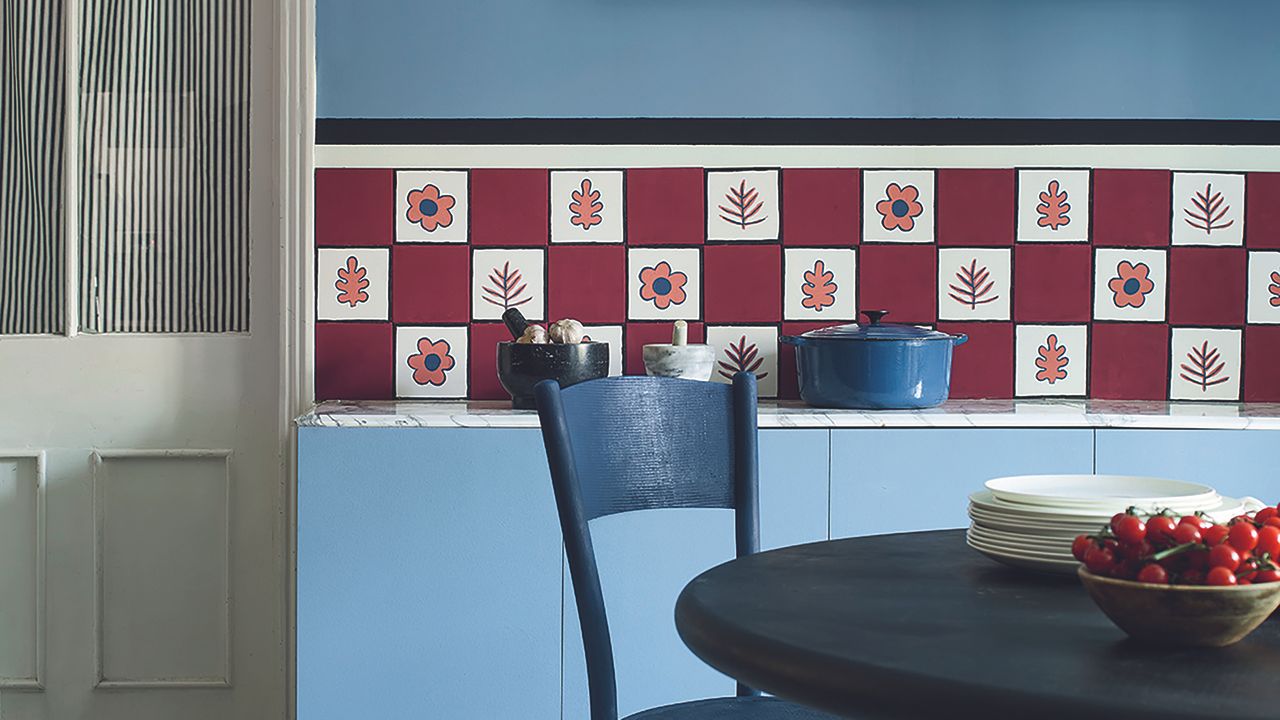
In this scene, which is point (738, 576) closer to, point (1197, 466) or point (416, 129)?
point (1197, 466)

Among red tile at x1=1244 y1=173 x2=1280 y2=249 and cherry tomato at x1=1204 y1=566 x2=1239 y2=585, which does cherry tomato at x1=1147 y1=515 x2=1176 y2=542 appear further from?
red tile at x1=1244 y1=173 x2=1280 y2=249

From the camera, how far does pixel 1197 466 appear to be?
2715mm

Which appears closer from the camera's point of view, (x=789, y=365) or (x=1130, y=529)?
(x=1130, y=529)

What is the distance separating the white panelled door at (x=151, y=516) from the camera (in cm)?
300

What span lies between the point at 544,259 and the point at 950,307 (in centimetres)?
103

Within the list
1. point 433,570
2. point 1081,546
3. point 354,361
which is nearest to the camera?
point 1081,546

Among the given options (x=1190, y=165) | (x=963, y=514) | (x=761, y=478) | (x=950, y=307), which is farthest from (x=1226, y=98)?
(x=761, y=478)

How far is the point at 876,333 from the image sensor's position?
9.18 ft

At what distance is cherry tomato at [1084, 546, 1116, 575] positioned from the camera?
3.41 ft

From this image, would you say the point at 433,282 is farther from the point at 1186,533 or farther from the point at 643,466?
the point at 1186,533

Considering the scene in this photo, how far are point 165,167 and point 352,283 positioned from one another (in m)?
0.53

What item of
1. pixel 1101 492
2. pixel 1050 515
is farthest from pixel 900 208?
pixel 1050 515

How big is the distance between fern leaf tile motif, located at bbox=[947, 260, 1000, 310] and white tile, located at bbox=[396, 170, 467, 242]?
4.11 ft

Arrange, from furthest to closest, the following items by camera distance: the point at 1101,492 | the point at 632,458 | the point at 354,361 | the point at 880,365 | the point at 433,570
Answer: the point at 354,361
the point at 880,365
the point at 433,570
the point at 632,458
the point at 1101,492
